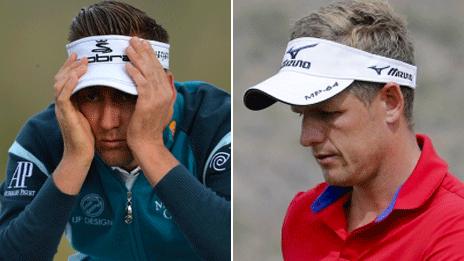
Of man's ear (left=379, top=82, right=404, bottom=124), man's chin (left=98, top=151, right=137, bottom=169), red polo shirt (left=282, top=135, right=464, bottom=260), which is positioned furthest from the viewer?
man's chin (left=98, top=151, right=137, bottom=169)

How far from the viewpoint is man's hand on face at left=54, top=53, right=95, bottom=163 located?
1.56m

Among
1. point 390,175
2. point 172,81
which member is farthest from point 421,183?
point 172,81

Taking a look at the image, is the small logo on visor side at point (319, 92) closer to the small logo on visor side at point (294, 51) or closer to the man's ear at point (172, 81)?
the small logo on visor side at point (294, 51)

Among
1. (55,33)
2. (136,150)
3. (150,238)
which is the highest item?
(55,33)

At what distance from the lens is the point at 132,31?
1598mm

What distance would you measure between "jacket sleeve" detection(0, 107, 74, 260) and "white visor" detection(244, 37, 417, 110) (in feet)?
1.27

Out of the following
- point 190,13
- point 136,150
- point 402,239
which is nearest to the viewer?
point 402,239

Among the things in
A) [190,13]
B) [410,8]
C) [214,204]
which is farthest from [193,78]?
[410,8]

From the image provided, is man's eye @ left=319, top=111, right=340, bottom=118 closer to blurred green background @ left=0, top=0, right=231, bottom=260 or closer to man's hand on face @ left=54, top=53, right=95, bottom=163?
blurred green background @ left=0, top=0, right=231, bottom=260

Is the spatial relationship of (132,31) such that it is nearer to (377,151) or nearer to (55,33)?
(55,33)

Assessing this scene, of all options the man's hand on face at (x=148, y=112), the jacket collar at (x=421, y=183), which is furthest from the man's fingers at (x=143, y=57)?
the jacket collar at (x=421, y=183)

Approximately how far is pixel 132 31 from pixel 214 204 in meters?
0.32

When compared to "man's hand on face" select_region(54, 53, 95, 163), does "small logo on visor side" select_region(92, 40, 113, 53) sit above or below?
above

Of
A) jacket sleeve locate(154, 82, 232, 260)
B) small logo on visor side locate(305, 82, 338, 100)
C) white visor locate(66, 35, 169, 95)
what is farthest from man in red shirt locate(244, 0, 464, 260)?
white visor locate(66, 35, 169, 95)
